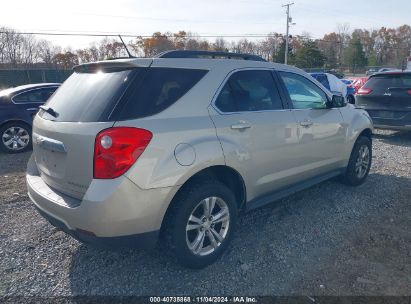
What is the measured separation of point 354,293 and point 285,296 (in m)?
0.57

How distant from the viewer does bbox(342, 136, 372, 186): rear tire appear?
4789 millimetres

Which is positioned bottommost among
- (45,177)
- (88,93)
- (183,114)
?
(45,177)

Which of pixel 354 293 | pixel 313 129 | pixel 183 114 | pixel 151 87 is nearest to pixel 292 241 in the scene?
pixel 354 293

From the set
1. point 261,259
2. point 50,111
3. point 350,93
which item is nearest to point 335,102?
point 261,259

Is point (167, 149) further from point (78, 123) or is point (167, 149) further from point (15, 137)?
point (15, 137)

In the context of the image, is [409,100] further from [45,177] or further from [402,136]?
[45,177]

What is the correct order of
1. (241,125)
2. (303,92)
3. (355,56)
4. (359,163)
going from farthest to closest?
(355,56) < (359,163) < (303,92) < (241,125)

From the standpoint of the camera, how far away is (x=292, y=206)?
4297mm

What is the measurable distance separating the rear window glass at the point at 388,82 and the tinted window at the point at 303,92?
4717 millimetres

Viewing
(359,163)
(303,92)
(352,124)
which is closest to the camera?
(303,92)

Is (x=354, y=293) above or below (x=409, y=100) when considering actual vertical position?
below

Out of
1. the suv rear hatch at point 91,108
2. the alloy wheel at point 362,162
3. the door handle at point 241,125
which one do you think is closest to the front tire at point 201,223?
the door handle at point 241,125

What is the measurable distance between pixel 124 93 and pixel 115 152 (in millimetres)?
478

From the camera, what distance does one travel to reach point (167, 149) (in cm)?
251
